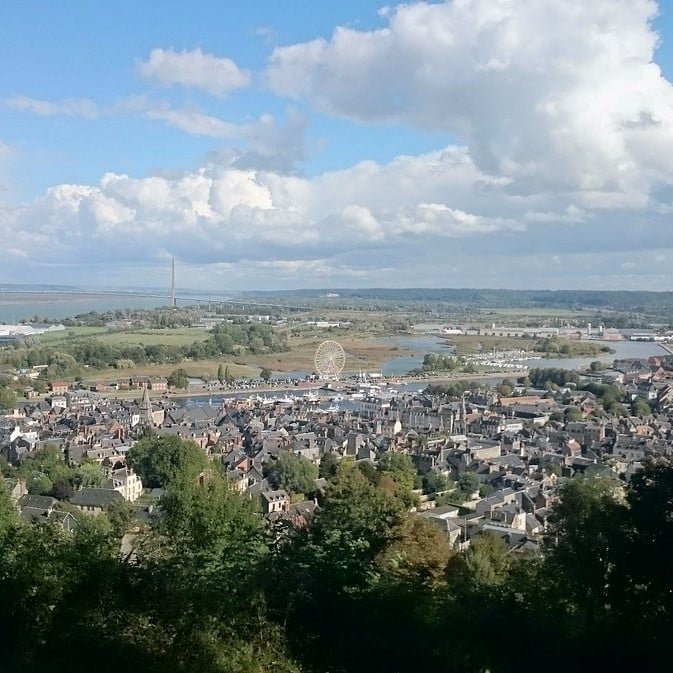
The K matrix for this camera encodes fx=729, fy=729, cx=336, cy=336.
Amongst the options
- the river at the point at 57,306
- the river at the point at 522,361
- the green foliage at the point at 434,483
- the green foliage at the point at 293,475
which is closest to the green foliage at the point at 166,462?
the green foliage at the point at 293,475

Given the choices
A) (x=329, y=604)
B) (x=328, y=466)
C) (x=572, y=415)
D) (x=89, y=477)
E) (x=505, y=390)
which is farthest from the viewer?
(x=505, y=390)

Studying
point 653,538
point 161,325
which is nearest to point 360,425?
point 653,538

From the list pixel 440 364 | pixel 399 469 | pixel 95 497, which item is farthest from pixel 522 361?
pixel 95 497

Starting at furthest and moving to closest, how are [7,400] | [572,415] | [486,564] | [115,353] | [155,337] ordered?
1. [155,337]
2. [115,353]
3. [7,400]
4. [572,415]
5. [486,564]

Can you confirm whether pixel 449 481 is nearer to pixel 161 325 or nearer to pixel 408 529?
pixel 408 529

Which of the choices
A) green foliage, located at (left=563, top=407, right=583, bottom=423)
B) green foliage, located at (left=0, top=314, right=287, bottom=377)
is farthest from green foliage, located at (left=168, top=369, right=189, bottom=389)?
green foliage, located at (left=563, top=407, right=583, bottom=423)

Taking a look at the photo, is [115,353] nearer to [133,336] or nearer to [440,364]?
[133,336]
